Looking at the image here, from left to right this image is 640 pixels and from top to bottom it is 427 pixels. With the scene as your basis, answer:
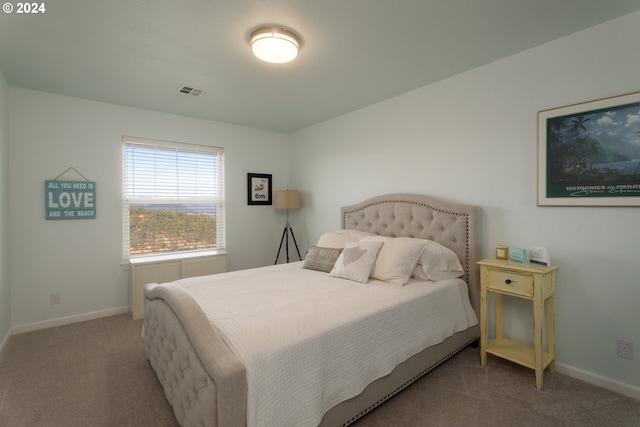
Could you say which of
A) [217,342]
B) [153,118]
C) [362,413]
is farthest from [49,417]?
[153,118]

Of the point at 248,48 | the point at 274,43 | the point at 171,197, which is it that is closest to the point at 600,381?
the point at 274,43

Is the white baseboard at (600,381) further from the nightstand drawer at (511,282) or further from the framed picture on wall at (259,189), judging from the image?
the framed picture on wall at (259,189)

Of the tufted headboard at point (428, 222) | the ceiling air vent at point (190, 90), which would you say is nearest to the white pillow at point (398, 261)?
the tufted headboard at point (428, 222)

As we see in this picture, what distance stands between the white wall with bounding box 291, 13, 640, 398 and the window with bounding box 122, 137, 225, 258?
8.01 feet

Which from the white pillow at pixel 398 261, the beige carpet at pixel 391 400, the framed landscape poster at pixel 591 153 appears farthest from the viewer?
the white pillow at pixel 398 261

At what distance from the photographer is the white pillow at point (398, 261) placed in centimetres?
250

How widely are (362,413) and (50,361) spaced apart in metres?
2.60

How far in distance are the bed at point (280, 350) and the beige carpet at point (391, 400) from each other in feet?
0.46

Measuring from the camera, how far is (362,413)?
1726 millimetres

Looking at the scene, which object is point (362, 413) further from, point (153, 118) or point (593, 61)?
point (153, 118)

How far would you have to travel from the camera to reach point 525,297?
212 cm

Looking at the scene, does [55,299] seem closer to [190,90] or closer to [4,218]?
[4,218]

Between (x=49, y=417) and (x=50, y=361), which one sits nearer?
(x=49, y=417)

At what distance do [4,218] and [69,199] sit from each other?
21.4 inches
